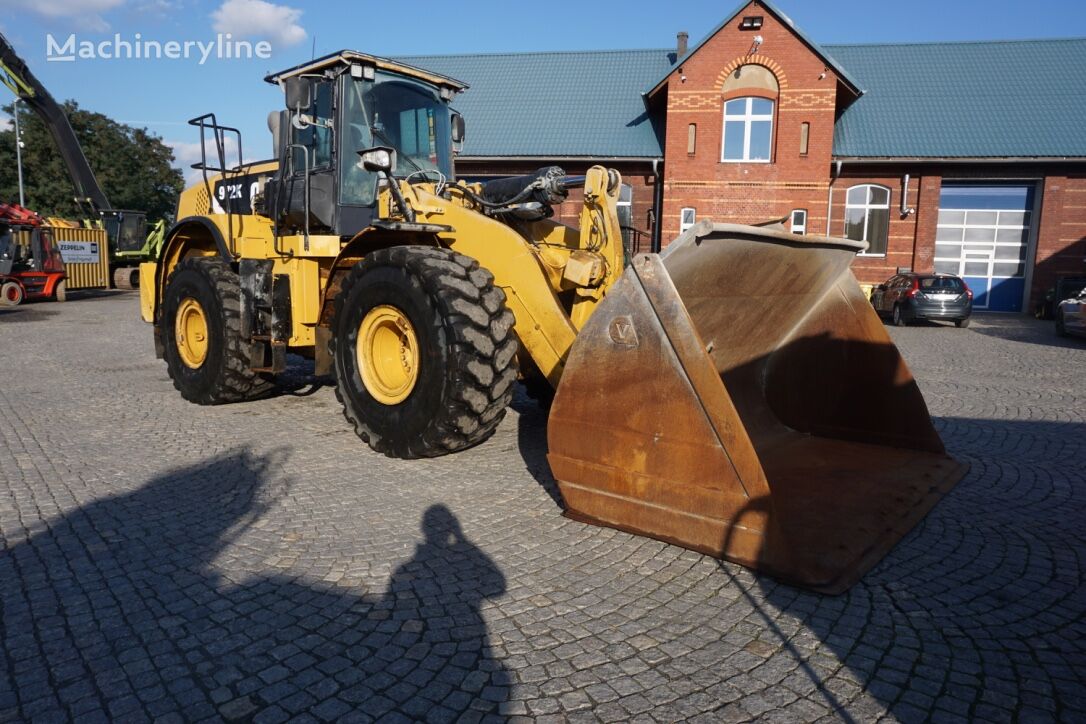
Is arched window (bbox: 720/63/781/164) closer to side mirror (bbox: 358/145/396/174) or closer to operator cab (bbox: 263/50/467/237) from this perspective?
operator cab (bbox: 263/50/467/237)

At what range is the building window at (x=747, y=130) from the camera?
22.9 metres

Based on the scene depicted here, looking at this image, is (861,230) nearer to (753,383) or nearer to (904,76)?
(904,76)

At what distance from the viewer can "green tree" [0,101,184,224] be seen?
44.1m

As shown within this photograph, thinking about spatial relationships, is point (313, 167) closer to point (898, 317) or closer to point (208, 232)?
point (208, 232)

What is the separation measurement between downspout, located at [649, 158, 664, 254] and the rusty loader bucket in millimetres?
18874

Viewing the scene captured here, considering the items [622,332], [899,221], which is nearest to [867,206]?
[899,221]

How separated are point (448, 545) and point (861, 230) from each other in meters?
23.4

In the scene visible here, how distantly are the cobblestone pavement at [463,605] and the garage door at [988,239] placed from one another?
70.6ft

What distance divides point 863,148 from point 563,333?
21666 millimetres

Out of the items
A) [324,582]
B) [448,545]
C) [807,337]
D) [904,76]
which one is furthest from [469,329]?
[904,76]

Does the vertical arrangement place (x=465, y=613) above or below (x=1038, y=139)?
below

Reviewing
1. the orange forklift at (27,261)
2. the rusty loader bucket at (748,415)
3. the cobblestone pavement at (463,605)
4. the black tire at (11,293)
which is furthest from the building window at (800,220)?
the black tire at (11,293)

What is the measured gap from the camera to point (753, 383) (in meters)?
5.16

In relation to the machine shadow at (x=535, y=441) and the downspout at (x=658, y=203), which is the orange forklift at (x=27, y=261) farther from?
the machine shadow at (x=535, y=441)
